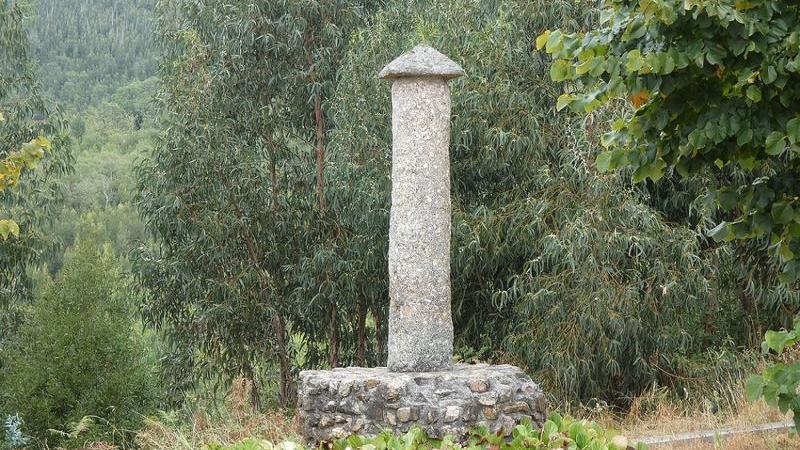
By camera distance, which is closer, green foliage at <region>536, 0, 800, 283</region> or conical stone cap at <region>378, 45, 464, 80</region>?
green foliage at <region>536, 0, 800, 283</region>

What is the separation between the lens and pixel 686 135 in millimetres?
5863

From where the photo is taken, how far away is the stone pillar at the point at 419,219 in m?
7.43

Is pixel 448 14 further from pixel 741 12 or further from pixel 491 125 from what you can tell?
pixel 741 12

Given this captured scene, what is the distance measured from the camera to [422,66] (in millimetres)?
7430

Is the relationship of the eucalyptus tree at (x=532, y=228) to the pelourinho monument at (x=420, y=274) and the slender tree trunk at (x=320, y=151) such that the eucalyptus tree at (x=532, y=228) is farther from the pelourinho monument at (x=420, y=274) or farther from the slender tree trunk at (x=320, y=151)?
the pelourinho monument at (x=420, y=274)

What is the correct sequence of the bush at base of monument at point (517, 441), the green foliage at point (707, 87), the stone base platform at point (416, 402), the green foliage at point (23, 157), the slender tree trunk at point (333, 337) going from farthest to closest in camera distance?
the slender tree trunk at point (333, 337)
the green foliage at point (23, 157)
the stone base platform at point (416, 402)
the green foliage at point (707, 87)
the bush at base of monument at point (517, 441)

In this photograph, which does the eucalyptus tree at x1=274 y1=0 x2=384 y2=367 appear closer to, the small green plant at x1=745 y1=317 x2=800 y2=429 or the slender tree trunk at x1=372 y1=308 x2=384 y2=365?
the slender tree trunk at x1=372 y1=308 x2=384 y2=365

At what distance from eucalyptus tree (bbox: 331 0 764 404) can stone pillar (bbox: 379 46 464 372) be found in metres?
2.71

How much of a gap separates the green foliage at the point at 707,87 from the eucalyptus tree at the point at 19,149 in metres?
10.8

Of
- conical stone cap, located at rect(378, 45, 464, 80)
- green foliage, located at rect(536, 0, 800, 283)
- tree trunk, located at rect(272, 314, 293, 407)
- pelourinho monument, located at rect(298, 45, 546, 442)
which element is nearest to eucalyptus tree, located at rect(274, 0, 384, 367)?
tree trunk, located at rect(272, 314, 293, 407)

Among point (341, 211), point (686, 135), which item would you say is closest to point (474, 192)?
point (341, 211)

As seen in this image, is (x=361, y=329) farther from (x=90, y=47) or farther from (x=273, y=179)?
(x=90, y=47)

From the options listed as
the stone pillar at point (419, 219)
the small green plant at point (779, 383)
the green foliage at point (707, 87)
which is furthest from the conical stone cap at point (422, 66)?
the small green plant at point (779, 383)

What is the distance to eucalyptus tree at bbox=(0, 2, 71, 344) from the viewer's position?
1512 centimetres
